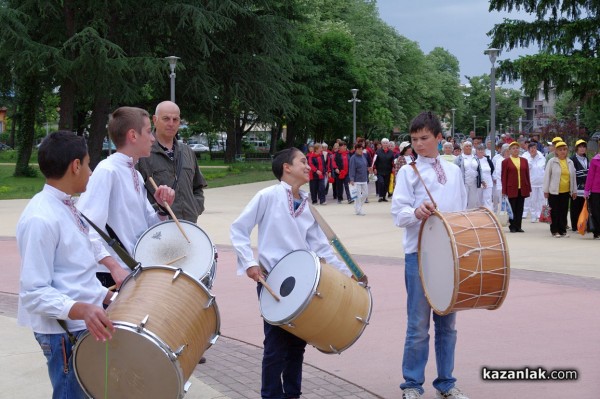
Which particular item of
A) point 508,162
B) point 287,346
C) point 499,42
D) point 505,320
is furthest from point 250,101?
point 287,346

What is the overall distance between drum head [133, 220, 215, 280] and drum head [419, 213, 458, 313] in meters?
1.37

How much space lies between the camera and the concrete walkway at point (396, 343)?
6.26m

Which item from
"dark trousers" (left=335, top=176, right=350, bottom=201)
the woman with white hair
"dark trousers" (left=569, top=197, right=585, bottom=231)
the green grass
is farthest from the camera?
the green grass

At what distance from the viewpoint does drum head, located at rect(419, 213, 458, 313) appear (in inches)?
Answer: 210

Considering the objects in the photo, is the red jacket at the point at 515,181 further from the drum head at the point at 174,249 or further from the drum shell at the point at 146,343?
the drum shell at the point at 146,343

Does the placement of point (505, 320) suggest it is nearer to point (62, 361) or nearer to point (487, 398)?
point (487, 398)

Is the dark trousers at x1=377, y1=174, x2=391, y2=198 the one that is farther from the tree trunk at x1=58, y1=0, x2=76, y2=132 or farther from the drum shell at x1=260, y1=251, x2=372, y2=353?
the drum shell at x1=260, y1=251, x2=372, y2=353

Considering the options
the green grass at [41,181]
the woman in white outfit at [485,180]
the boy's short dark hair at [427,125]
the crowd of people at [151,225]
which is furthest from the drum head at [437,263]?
the green grass at [41,181]

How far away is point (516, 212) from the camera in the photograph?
1778 centimetres

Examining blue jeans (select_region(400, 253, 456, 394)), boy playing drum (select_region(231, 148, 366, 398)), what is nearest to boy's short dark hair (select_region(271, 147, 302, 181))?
boy playing drum (select_region(231, 148, 366, 398))

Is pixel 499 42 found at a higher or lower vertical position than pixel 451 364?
higher

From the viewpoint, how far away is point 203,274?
520 cm

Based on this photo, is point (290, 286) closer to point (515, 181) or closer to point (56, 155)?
point (56, 155)

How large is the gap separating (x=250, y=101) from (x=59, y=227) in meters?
38.6
